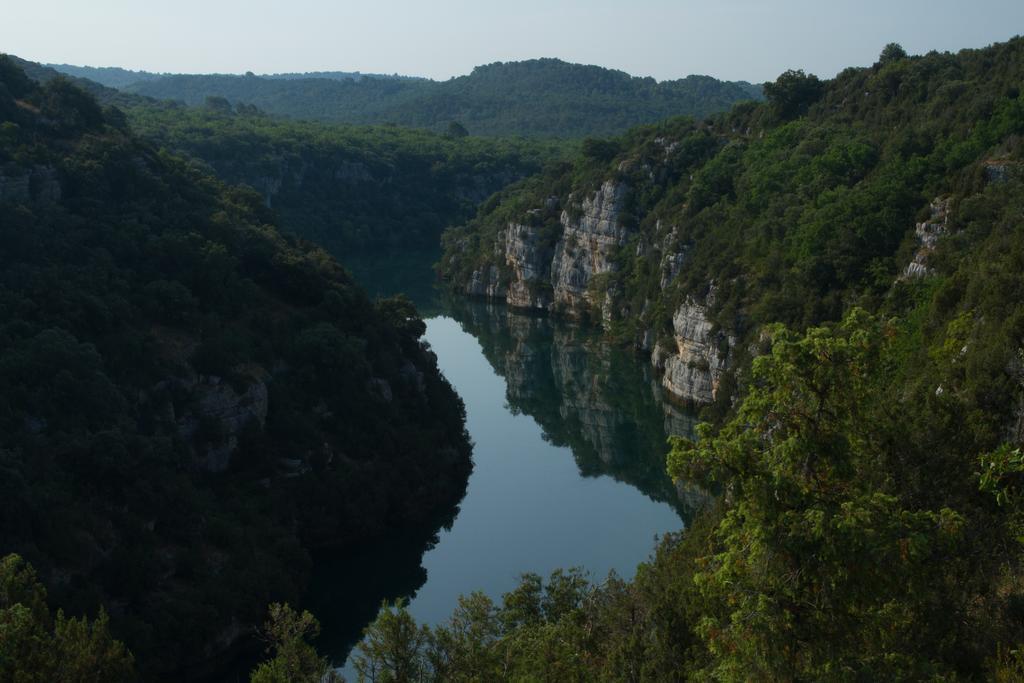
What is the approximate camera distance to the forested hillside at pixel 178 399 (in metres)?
29.5

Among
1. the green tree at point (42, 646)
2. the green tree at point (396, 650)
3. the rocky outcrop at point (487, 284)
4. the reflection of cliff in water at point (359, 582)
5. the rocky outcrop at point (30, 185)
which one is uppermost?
the rocky outcrop at point (30, 185)

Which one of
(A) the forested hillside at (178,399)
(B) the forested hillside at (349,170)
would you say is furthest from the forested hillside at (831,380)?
(B) the forested hillside at (349,170)

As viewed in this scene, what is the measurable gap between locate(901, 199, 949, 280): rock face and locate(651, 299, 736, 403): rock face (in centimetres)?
1129

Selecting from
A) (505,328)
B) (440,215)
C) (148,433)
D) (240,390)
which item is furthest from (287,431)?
(440,215)

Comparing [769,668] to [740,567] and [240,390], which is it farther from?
[240,390]

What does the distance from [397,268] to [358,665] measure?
95.7 meters

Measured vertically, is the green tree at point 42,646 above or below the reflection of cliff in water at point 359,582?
above

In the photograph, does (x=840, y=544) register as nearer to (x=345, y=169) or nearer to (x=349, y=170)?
(x=345, y=169)

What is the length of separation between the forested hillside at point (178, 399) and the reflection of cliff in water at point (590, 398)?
8.62m

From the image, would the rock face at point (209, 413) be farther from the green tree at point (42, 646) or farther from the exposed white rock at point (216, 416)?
the green tree at point (42, 646)

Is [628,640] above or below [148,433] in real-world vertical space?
above

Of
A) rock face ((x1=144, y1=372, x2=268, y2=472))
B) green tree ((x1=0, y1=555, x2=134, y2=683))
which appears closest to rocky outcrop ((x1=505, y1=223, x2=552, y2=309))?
rock face ((x1=144, y1=372, x2=268, y2=472))

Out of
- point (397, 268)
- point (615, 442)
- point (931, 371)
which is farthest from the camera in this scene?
point (397, 268)

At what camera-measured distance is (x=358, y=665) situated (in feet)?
59.8
